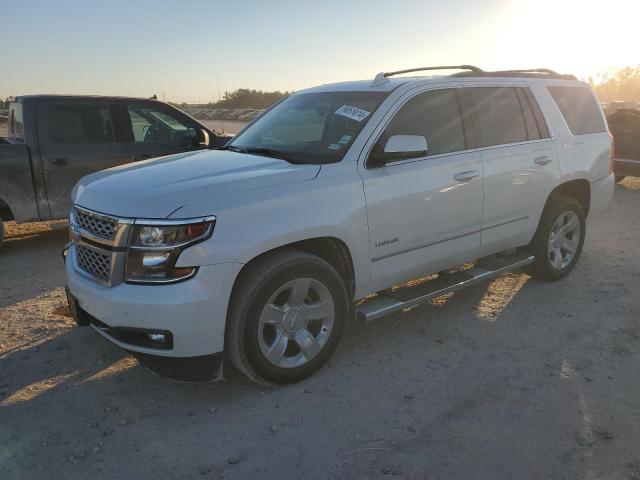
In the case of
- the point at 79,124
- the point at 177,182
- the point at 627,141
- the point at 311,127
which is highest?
the point at 79,124

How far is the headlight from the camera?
2.84 meters

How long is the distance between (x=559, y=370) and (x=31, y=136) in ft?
19.8

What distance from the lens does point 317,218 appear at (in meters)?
3.23

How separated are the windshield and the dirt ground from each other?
1445mm

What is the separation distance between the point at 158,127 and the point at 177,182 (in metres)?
4.31

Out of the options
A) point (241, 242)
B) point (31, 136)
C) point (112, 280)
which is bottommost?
point (112, 280)

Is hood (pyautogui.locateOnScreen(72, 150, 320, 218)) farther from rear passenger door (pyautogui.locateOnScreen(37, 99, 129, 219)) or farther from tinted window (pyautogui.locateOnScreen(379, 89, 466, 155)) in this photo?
rear passenger door (pyautogui.locateOnScreen(37, 99, 129, 219))

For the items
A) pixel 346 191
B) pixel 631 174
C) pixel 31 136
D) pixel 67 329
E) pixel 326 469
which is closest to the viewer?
pixel 326 469

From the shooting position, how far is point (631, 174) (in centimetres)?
990

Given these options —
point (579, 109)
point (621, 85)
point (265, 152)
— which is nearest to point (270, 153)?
point (265, 152)

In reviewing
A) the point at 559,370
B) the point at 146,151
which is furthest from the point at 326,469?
the point at 146,151

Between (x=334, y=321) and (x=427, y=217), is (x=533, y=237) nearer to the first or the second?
(x=427, y=217)

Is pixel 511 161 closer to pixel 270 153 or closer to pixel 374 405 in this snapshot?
pixel 270 153

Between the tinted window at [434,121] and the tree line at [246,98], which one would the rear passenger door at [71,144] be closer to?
the tinted window at [434,121]
